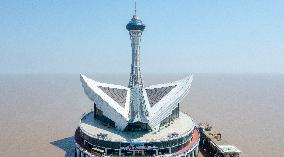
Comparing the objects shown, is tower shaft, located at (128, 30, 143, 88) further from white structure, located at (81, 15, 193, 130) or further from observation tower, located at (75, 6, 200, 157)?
observation tower, located at (75, 6, 200, 157)

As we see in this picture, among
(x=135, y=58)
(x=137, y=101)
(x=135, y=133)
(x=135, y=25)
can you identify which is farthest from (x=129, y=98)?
(x=135, y=25)

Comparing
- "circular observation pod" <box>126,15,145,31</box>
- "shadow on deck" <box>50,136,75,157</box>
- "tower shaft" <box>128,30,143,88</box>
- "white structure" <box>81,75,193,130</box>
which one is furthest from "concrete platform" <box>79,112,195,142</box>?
"circular observation pod" <box>126,15,145,31</box>

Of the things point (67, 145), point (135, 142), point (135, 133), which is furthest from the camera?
point (67, 145)

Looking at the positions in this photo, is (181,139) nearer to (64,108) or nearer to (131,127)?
(131,127)

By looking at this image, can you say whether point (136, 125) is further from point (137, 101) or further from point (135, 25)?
point (135, 25)

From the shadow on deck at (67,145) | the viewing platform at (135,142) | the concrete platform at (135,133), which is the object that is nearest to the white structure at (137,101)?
the concrete platform at (135,133)

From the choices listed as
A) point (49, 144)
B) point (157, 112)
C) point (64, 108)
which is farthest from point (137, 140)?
point (64, 108)

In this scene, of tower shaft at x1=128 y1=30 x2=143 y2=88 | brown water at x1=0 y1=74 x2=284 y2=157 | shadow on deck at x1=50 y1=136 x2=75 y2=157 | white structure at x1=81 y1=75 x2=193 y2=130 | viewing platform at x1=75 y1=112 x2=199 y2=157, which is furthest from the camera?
tower shaft at x1=128 y1=30 x2=143 y2=88
